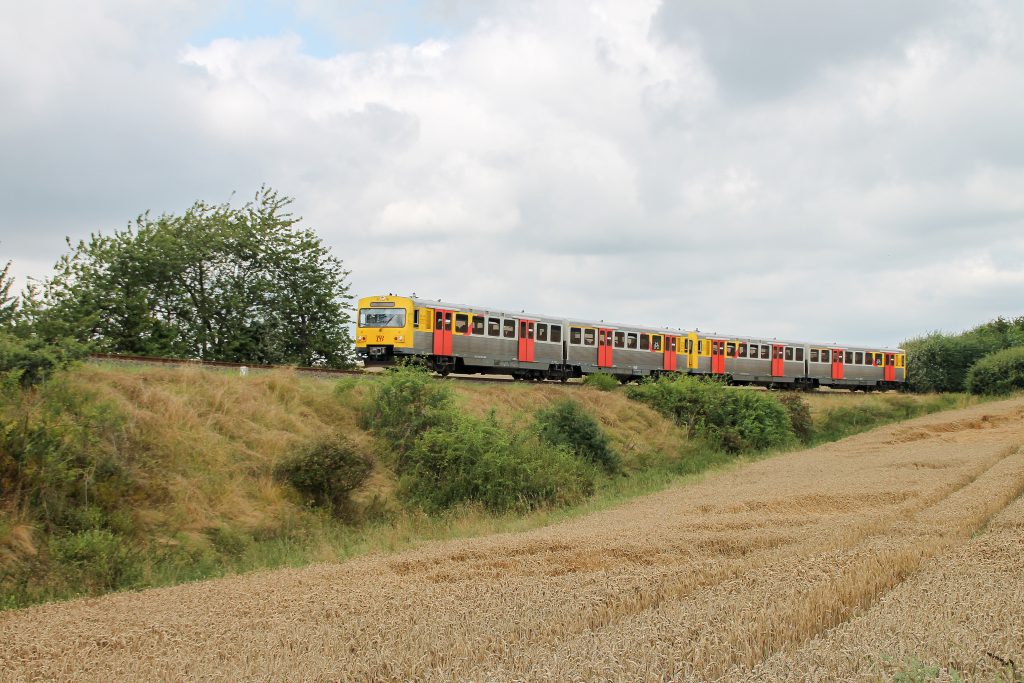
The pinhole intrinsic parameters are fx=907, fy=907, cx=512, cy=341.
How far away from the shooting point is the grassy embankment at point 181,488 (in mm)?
13305

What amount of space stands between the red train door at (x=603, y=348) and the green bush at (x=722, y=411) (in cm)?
603

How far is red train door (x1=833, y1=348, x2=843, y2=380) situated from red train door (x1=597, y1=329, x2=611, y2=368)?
63.8 feet

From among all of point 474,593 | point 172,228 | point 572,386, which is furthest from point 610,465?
point 172,228

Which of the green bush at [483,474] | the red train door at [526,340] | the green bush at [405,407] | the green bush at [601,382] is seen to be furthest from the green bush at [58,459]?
the green bush at [601,382]

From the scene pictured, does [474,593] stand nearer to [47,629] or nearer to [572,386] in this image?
[47,629]

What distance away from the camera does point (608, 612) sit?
5.58m

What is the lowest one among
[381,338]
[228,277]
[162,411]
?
[162,411]

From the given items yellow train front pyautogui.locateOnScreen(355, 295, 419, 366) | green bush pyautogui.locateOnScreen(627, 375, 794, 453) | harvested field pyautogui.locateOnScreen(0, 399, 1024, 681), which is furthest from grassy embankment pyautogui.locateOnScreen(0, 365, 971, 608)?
green bush pyautogui.locateOnScreen(627, 375, 794, 453)

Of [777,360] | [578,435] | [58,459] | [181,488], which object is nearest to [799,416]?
[777,360]

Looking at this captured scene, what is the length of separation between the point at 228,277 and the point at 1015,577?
36042 millimetres

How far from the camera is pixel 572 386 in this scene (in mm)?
34625

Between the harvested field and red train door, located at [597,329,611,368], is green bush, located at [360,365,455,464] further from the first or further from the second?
red train door, located at [597,329,611,368]

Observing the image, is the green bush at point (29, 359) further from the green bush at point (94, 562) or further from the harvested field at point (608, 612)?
the harvested field at point (608, 612)

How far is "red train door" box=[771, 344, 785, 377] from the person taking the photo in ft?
166
